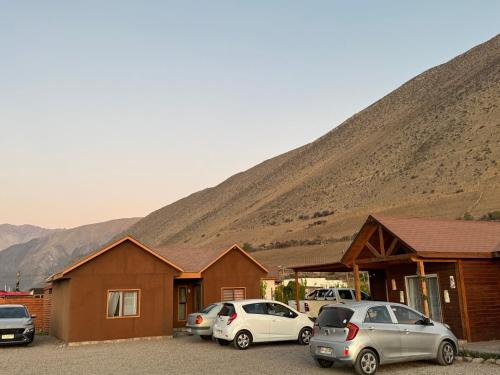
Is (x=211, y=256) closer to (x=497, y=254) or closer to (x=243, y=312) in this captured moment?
(x=243, y=312)

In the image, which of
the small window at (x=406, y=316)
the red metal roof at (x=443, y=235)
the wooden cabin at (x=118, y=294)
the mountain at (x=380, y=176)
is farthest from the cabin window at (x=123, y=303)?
the mountain at (x=380, y=176)

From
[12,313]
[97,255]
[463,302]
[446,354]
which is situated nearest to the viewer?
[446,354]

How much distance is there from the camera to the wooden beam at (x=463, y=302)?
1625 centimetres

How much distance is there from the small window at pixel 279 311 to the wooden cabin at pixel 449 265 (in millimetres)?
2910

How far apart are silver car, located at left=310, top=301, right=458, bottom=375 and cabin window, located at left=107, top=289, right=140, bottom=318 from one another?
10.8 meters

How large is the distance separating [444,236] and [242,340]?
24.9 ft

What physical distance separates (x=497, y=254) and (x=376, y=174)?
196ft

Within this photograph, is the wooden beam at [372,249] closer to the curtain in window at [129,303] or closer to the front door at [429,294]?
the front door at [429,294]

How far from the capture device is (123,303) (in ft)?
70.3

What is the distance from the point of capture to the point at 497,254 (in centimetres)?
1662

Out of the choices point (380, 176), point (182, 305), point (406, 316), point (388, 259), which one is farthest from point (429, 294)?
point (380, 176)

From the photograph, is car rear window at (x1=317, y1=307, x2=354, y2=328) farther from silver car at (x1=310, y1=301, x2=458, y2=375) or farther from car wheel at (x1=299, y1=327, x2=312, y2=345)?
car wheel at (x1=299, y1=327, x2=312, y2=345)

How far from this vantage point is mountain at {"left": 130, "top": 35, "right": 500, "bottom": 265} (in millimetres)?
59406

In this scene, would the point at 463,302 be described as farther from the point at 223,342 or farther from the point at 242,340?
the point at 223,342
